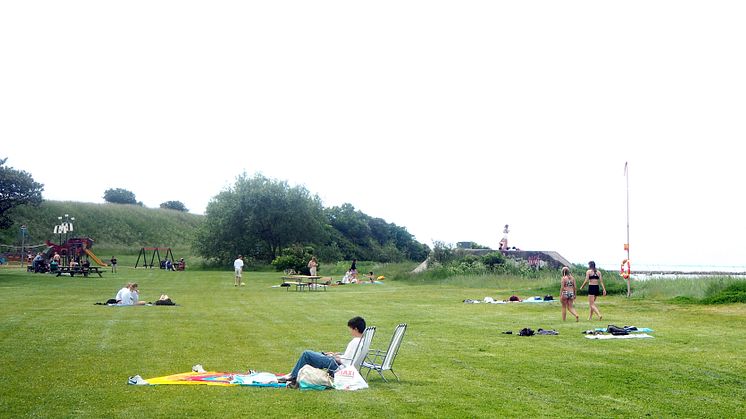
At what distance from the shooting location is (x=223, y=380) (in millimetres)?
12531

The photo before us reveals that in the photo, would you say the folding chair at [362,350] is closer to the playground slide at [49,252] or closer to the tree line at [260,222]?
the playground slide at [49,252]

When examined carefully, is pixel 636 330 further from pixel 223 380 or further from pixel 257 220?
pixel 257 220

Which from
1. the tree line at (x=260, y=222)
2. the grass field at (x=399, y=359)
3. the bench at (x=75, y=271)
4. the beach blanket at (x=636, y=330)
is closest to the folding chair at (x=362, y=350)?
the grass field at (x=399, y=359)

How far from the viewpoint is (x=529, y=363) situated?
48.9ft

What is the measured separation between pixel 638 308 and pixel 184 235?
94.8 meters

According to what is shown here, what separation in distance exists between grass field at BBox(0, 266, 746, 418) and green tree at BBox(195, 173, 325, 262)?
50.1 m

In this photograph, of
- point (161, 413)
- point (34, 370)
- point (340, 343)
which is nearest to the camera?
point (161, 413)

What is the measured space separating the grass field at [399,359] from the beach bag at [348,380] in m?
0.32

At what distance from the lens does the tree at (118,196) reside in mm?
150125

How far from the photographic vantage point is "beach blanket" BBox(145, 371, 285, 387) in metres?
12.3

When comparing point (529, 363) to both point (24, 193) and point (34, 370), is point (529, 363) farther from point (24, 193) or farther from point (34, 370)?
point (24, 193)

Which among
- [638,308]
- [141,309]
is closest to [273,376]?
[141,309]

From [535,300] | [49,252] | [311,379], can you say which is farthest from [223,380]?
[49,252]

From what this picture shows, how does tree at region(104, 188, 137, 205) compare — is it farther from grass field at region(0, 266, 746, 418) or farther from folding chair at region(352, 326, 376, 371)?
folding chair at region(352, 326, 376, 371)
